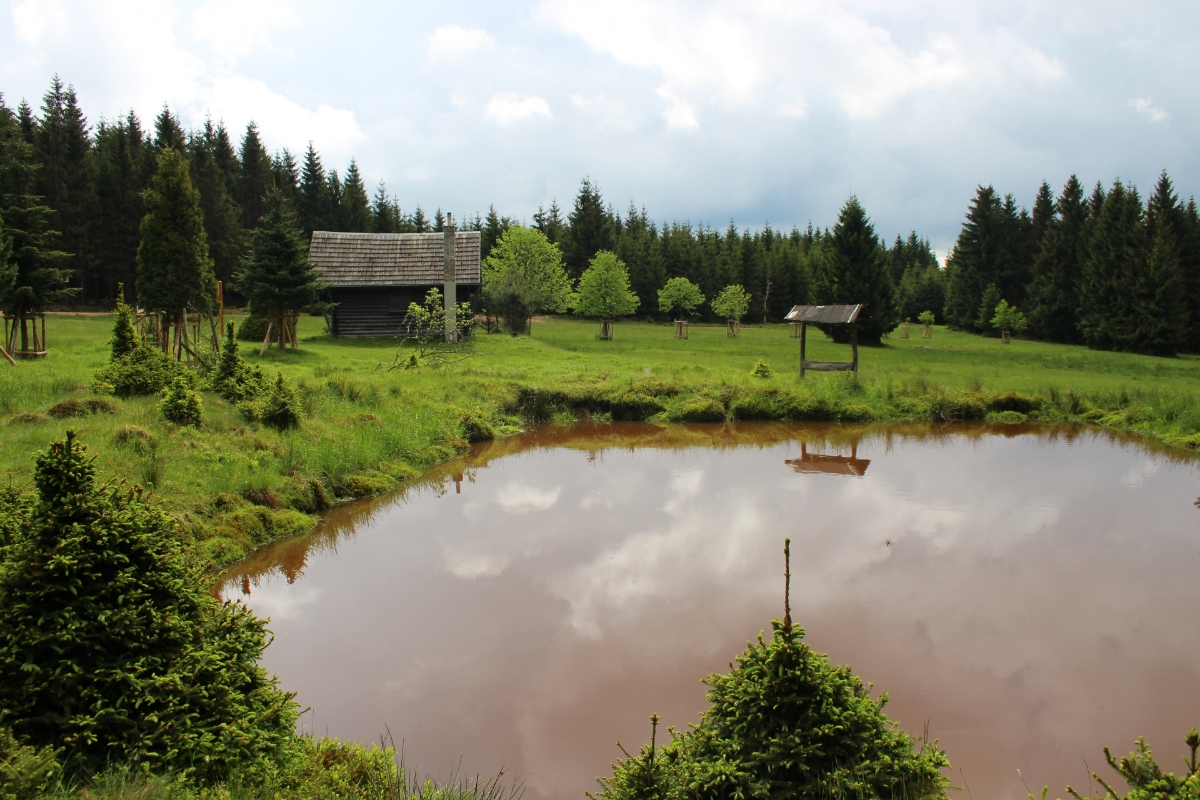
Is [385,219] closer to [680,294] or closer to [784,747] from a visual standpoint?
[680,294]

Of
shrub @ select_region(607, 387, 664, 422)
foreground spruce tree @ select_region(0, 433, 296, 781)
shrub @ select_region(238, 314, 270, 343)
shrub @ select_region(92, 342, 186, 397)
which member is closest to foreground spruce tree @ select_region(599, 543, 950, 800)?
foreground spruce tree @ select_region(0, 433, 296, 781)

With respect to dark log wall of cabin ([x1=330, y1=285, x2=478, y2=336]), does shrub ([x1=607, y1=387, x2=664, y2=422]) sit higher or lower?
lower

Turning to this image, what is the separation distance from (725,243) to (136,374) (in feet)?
189

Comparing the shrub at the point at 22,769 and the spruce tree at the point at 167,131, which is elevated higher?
the spruce tree at the point at 167,131

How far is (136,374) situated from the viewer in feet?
43.4

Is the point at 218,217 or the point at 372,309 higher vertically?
the point at 218,217

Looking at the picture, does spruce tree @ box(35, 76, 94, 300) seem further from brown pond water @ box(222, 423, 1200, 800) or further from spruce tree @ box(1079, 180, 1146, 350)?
spruce tree @ box(1079, 180, 1146, 350)

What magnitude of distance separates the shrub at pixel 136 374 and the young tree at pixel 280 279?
10945 millimetres

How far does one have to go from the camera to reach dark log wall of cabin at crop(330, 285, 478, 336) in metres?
31.5

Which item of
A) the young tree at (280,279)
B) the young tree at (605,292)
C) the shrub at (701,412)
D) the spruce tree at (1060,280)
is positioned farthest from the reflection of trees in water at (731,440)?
the spruce tree at (1060,280)

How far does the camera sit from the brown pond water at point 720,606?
19.7 feet

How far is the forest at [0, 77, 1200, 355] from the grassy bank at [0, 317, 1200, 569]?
4.41 m

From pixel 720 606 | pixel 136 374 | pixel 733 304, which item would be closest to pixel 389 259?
pixel 136 374

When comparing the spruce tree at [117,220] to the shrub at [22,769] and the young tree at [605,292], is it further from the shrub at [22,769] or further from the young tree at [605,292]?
the shrub at [22,769]
